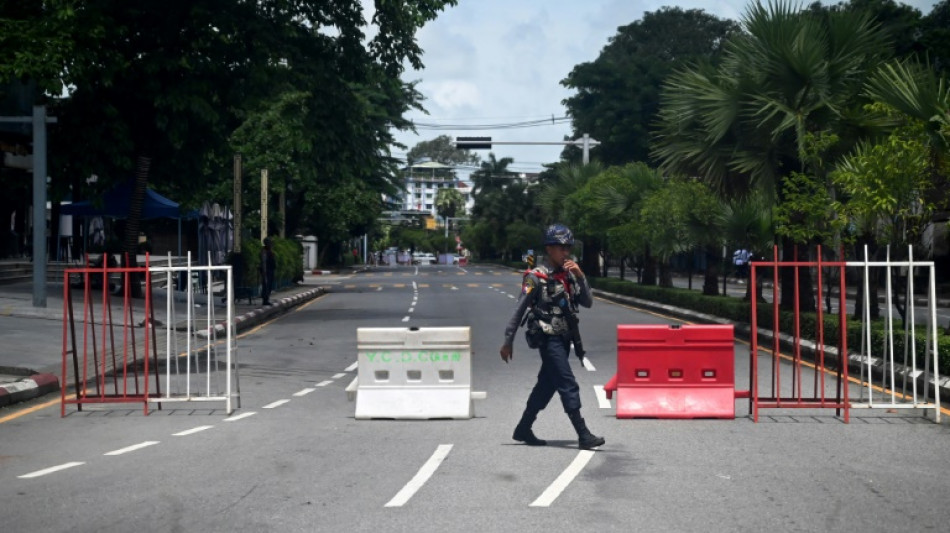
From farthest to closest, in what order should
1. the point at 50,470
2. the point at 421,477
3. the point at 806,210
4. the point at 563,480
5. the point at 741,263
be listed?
the point at 741,263
the point at 806,210
the point at 50,470
the point at 421,477
the point at 563,480

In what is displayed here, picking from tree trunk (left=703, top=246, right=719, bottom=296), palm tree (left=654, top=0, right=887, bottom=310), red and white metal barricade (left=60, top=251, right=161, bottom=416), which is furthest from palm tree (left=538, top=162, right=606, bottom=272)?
red and white metal barricade (left=60, top=251, right=161, bottom=416)

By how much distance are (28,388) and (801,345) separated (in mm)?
12717

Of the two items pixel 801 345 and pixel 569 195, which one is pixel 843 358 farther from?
pixel 569 195

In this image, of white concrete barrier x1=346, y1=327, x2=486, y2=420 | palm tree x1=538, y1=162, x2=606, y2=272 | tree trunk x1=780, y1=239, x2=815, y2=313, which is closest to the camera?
white concrete barrier x1=346, y1=327, x2=486, y2=420

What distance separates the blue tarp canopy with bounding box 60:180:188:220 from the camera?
107ft

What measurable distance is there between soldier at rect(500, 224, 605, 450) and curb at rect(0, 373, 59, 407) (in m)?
6.63

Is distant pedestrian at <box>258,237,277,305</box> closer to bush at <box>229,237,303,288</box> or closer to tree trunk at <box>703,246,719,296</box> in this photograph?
bush at <box>229,237,303,288</box>

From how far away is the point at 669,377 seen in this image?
39.4ft

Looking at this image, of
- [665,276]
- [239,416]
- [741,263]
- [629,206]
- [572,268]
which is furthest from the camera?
[741,263]

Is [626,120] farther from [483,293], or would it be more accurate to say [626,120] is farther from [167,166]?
[167,166]

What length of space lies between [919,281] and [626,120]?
821 inches

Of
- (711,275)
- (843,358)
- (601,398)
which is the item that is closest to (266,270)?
(711,275)

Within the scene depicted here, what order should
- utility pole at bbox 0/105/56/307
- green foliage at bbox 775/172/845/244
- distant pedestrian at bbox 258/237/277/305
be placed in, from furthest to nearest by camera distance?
1. distant pedestrian at bbox 258/237/277/305
2. utility pole at bbox 0/105/56/307
3. green foliage at bbox 775/172/845/244

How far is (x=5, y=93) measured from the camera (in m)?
26.2
